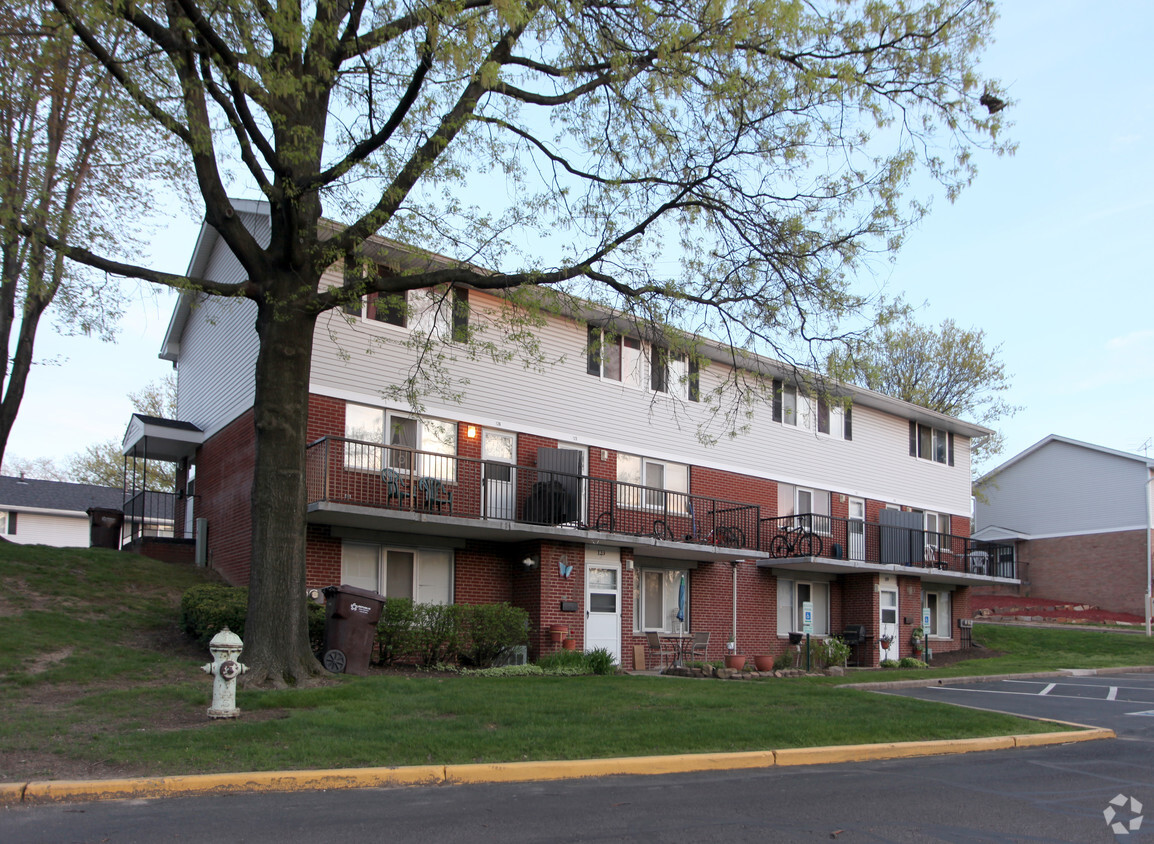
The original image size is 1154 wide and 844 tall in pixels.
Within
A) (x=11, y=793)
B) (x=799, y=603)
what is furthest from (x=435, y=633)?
(x=799, y=603)

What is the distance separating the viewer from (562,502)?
62.6ft

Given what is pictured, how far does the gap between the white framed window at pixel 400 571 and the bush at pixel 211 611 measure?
2530 millimetres

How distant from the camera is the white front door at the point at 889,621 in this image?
87.4 feet

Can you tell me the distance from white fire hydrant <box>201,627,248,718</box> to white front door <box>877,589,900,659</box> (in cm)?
2074

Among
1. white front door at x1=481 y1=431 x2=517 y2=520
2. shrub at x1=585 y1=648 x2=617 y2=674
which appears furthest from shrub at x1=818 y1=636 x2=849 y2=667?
white front door at x1=481 y1=431 x2=517 y2=520

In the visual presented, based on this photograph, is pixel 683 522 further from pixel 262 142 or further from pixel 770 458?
pixel 262 142

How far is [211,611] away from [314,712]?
485cm

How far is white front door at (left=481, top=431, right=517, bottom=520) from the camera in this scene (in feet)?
62.0

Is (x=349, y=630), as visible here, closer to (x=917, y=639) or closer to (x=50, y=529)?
(x=917, y=639)

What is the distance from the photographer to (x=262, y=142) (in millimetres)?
11516

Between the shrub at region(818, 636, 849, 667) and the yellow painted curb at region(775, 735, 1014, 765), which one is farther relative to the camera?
the shrub at region(818, 636, 849, 667)

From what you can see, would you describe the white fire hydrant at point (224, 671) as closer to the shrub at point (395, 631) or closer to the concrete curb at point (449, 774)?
the concrete curb at point (449, 774)

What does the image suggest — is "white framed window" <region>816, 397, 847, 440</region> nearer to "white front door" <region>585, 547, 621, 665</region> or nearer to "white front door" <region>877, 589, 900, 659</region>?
"white front door" <region>877, 589, 900, 659</region>

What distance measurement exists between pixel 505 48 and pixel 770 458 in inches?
611
